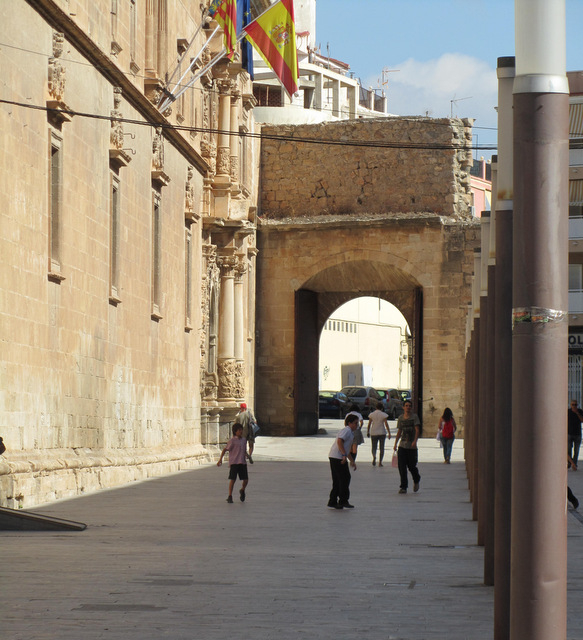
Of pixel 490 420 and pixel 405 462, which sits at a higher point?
pixel 490 420

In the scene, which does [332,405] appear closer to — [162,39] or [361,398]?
[361,398]

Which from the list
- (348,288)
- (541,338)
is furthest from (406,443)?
(348,288)

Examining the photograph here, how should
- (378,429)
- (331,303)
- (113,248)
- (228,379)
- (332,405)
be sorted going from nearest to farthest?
(113,248)
(378,429)
(228,379)
(331,303)
(332,405)

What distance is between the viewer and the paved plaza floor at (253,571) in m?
7.55

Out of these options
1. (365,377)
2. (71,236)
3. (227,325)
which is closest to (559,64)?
(71,236)

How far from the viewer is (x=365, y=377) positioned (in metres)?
80.9

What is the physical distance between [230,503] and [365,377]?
63.7 metres

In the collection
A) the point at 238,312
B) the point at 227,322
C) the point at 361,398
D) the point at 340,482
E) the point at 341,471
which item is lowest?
the point at 340,482

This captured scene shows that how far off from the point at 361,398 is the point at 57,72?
42.3 m

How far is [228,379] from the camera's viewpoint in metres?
32.1

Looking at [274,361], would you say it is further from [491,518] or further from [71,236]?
[491,518]

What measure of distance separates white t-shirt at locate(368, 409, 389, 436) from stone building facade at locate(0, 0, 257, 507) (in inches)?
156

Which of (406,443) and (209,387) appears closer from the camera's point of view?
(406,443)

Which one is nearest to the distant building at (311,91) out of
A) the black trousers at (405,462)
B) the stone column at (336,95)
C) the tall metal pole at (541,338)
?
the stone column at (336,95)
